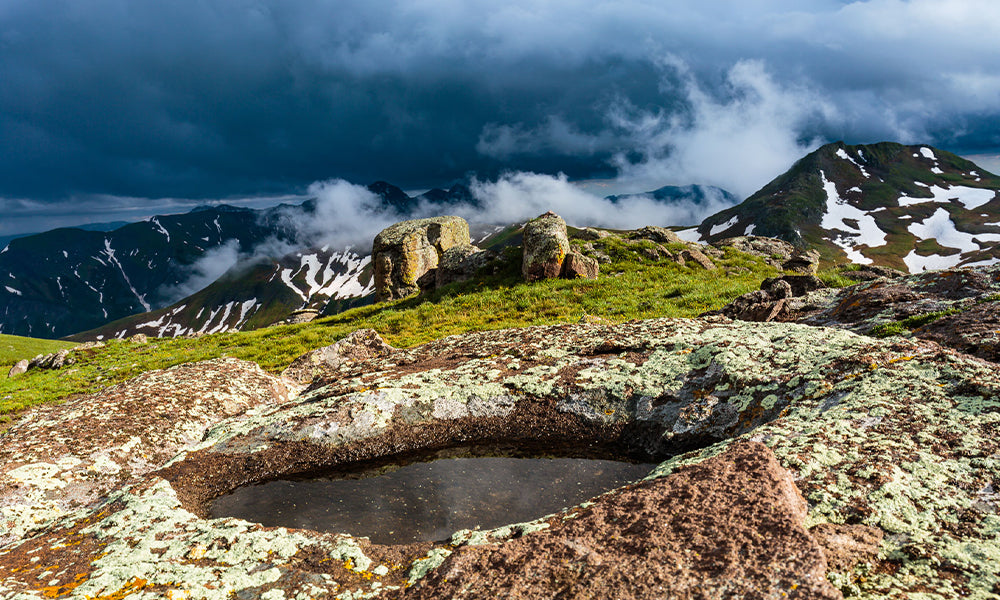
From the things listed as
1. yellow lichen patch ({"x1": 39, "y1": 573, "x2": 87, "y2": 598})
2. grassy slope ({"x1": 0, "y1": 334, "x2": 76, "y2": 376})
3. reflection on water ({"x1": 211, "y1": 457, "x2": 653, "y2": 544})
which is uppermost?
yellow lichen patch ({"x1": 39, "y1": 573, "x2": 87, "y2": 598})

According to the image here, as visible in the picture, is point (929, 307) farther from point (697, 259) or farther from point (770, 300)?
point (697, 259)

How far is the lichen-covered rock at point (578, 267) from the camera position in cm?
3438

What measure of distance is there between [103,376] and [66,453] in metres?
24.3

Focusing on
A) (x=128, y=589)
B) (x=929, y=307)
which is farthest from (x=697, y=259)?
(x=128, y=589)

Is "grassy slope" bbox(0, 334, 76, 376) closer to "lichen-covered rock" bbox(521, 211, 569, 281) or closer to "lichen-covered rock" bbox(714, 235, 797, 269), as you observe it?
"lichen-covered rock" bbox(521, 211, 569, 281)

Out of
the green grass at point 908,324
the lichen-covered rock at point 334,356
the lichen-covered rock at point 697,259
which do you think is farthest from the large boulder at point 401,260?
the green grass at point 908,324

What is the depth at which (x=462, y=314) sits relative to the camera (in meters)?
30.3

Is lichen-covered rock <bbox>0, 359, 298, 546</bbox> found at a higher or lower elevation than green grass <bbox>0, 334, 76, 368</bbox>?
higher

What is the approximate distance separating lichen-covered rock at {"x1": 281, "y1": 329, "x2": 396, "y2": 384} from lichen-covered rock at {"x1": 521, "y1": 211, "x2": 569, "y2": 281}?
56.1 feet

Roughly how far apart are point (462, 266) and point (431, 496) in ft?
110

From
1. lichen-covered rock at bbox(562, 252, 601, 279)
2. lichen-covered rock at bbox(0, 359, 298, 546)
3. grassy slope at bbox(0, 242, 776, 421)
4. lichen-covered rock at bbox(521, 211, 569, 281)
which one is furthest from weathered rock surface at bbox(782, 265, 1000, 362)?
lichen-covered rock at bbox(521, 211, 569, 281)

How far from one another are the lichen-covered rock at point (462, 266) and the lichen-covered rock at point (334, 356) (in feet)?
63.4

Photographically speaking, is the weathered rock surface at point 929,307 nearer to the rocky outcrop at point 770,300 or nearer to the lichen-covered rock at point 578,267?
the rocky outcrop at point 770,300

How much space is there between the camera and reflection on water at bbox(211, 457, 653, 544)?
6445 millimetres
